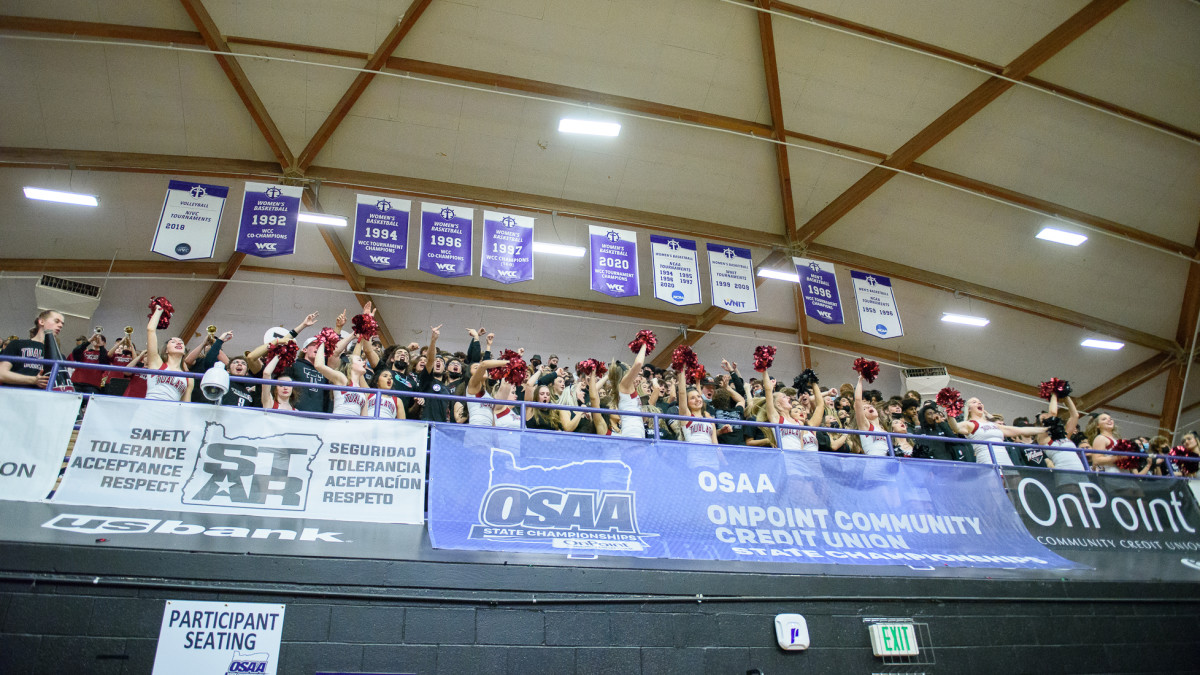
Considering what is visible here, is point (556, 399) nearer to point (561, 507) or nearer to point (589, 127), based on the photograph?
point (561, 507)

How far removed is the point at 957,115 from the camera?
11.4 meters

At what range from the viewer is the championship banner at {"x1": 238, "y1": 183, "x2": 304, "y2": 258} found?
34.1 feet

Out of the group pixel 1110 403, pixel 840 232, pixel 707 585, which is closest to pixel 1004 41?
pixel 840 232

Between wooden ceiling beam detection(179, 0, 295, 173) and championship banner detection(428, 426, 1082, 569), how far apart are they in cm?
783

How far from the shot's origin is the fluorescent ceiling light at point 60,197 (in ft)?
37.4

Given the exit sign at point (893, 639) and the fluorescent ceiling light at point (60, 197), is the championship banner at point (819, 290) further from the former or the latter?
the fluorescent ceiling light at point (60, 197)

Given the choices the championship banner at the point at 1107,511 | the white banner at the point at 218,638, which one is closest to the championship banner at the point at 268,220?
the white banner at the point at 218,638

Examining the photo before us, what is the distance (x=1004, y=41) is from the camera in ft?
34.5

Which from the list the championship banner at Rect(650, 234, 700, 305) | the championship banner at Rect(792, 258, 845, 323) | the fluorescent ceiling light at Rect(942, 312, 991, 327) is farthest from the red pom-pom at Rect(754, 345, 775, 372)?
the fluorescent ceiling light at Rect(942, 312, 991, 327)

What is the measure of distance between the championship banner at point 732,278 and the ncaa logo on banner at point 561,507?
7.00 metres

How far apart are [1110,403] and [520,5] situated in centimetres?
1761

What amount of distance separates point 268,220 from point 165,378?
5031mm

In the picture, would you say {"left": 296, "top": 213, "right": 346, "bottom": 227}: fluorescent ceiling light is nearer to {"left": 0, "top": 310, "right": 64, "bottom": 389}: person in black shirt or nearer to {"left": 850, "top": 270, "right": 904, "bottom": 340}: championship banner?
{"left": 0, "top": 310, "right": 64, "bottom": 389}: person in black shirt

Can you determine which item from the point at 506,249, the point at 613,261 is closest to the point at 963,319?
the point at 613,261
